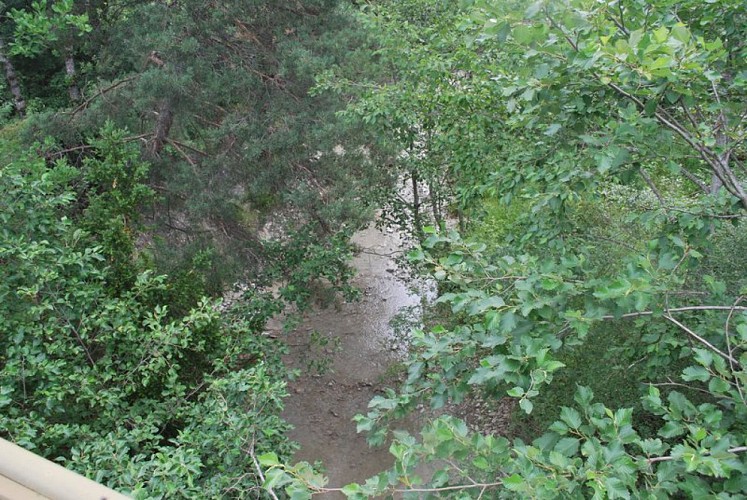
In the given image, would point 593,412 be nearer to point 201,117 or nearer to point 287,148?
point 287,148

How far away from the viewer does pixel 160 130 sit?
714 centimetres

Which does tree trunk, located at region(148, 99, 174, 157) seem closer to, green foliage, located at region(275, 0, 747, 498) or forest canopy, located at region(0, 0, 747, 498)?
forest canopy, located at region(0, 0, 747, 498)

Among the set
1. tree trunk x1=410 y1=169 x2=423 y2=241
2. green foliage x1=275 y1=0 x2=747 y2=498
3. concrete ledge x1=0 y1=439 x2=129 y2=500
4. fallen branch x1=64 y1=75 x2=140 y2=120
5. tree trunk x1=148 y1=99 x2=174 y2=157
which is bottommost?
tree trunk x1=410 y1=169 x2=423 y2=241

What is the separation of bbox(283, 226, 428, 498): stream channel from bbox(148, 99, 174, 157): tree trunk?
3.04m

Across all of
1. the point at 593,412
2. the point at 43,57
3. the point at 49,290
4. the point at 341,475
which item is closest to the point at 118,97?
the point at 43,57

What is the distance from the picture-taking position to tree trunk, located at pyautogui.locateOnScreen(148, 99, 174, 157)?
7066 millimetres

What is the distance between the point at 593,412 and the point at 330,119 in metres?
4.78

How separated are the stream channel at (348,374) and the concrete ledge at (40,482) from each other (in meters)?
5.20

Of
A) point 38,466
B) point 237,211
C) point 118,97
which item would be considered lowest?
point 237,211

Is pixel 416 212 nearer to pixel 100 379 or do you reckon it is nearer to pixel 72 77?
pixel 100 379

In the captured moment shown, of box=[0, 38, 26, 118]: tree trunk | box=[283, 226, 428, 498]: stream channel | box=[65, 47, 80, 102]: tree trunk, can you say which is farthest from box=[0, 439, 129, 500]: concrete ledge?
box=[0, 38, 26, 118]: tree trunk

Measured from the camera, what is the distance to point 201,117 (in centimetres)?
710

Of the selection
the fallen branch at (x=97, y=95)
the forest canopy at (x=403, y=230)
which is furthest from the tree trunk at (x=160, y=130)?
the fallen branch at (x=97, y=95)

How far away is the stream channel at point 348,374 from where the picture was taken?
21.4 ft
